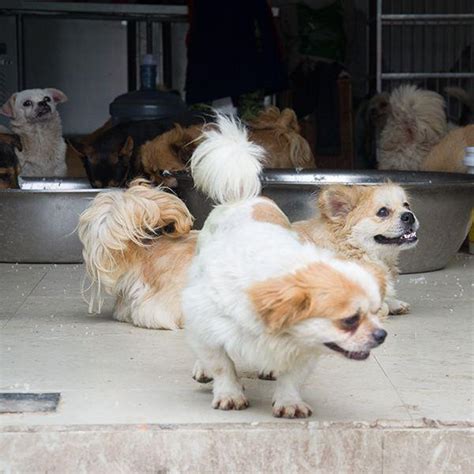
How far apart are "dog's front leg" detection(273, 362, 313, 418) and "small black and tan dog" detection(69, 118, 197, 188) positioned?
13.0 feet

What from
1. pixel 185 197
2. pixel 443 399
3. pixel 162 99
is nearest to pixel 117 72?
pixel 162 99

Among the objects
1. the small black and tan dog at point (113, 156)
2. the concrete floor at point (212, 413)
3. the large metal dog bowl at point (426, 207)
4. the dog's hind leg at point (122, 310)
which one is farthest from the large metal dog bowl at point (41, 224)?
the concrete floor at point (212, 413)

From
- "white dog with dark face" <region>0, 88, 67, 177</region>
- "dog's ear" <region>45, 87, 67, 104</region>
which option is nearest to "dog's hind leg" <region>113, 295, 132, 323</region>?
"white dog with dark face" <region>0, 88, 67, 177</region>

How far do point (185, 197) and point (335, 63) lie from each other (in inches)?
164

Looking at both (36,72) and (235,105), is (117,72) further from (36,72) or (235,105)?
(235,105)

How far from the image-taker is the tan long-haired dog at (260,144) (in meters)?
7.66

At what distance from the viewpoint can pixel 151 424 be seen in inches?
139

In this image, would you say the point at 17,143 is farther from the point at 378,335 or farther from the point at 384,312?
the point at 378,335

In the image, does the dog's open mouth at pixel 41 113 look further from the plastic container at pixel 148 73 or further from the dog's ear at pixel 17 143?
the plastic container at pixel 148 73

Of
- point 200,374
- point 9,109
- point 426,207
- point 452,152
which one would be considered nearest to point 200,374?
point 200,374

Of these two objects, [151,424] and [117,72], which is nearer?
[151,424]

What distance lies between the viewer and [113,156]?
764cm

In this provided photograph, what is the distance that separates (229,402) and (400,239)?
1749mm

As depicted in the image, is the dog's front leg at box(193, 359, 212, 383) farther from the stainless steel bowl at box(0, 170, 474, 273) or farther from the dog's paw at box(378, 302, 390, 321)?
the stainless steel bowl at box(0, 170, 474, 273)
